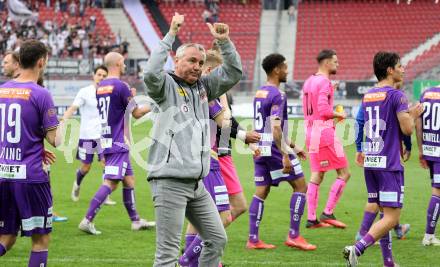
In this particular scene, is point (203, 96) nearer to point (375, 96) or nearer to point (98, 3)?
point (375, 96)

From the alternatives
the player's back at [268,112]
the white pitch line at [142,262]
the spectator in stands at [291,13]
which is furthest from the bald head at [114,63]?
the spectator in stands at [291,13]

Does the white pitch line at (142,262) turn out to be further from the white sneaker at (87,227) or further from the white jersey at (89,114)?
the white jersey at (89,114)

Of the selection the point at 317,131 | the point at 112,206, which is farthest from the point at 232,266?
the point at 112,206

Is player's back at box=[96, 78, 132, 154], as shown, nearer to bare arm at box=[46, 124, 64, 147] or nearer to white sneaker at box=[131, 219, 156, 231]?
white sneaker at box=[131, 219, 156, 231]

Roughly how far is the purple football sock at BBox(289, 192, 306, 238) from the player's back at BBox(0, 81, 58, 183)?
371cm

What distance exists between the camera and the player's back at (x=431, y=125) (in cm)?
948

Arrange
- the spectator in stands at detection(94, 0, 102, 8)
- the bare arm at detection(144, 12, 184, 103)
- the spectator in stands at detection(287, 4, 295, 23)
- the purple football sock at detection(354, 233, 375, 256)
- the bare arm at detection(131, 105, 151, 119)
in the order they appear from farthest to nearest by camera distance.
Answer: the spectator in stands at detection(94, 0, 102, 8)
the spectator in stands at detection(287, 4, 295, 23)
the bare arm at detection(131, 105, 151, 119)
the purple football sock at detection(354, 233, 375, 256)
the bare arm at detection(144, 12, 184, 103)

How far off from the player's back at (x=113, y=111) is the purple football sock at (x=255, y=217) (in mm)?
1979

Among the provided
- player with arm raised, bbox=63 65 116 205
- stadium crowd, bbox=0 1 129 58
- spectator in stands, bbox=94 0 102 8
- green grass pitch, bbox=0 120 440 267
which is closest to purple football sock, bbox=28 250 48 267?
green grass pitch, bbox=0 120 440 267

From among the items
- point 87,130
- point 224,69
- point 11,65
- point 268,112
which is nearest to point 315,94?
point 268,112

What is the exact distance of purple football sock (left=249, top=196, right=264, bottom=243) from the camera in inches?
375

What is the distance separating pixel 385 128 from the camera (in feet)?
25.8

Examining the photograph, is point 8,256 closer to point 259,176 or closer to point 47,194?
point 47,194

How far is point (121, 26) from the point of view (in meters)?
42.2
